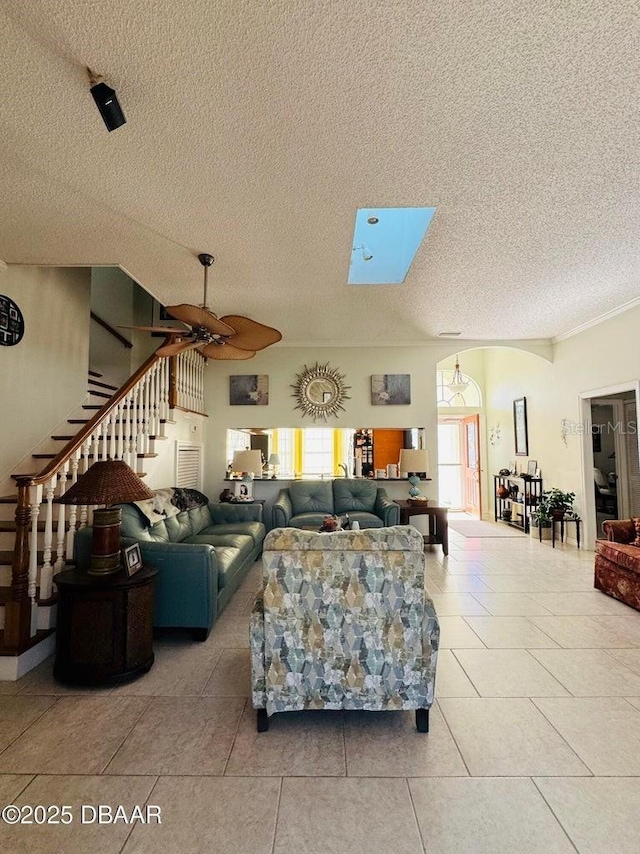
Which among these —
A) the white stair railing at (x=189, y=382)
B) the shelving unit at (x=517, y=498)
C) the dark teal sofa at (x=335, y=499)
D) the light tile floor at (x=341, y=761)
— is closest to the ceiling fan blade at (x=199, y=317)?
the white stair railing at (x=189, y=382)

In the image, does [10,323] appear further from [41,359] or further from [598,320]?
[598,320]

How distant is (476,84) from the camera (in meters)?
1.76

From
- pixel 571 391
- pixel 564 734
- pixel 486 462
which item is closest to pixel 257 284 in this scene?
pixel 564 734

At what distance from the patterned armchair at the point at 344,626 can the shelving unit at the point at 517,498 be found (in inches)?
211

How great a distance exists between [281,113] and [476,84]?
0.88 meters

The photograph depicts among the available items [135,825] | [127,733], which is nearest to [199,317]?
[127,733]

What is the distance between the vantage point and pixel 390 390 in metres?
6.31

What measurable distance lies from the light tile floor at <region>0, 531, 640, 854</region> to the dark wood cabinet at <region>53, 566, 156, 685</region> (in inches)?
4.9

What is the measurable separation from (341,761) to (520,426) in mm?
6680

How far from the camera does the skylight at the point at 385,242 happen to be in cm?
301

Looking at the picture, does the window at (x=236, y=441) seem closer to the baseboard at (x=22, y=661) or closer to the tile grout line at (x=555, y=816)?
the baseboard at (x=22, y=661)

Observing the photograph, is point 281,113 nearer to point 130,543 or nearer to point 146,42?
point 146,42

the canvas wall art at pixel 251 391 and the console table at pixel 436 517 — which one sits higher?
the canvas wall art at pixel 251 391

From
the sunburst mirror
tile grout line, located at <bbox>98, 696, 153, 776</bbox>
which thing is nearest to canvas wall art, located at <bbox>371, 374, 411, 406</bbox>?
the sunburst mirror
